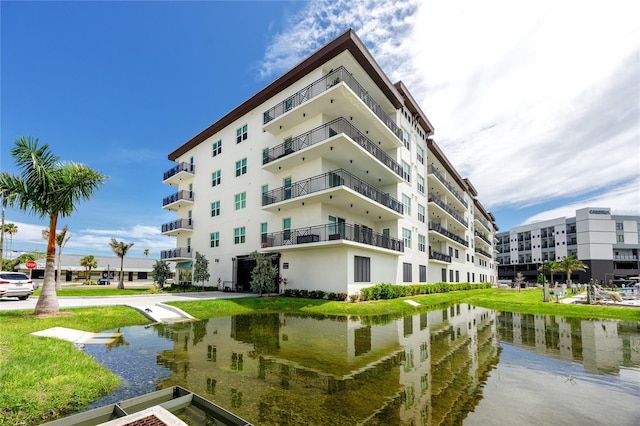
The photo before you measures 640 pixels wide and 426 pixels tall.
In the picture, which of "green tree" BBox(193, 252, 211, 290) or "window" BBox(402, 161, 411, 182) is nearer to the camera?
"green tree" BBox(193, 252, 211, 290)

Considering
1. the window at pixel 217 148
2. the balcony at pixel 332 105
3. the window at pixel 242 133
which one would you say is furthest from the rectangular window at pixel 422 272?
the window at pixel 217 148

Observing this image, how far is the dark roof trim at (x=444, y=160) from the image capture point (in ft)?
137

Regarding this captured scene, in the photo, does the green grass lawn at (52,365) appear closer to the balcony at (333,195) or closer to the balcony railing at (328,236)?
the balcony railing at (328,236)

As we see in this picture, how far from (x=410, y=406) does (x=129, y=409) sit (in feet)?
15.0

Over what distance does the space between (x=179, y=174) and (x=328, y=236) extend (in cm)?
2478

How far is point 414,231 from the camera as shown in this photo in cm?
3422

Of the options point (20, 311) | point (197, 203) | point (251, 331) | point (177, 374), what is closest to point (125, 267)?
point (197, 203)

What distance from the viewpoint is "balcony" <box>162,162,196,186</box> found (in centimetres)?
3872

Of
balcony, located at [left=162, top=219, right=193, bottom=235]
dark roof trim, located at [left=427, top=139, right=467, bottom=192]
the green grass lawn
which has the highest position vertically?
dark roof trim, located at [left=427, top=139, right=467, bottom=192]

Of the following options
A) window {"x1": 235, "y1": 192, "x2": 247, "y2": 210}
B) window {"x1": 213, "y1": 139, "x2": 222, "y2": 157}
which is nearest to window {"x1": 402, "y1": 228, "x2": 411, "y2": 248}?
window {"x1": 235, "y1": 192, "x2": 247, "y2": 210}

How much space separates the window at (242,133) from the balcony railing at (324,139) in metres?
5.44

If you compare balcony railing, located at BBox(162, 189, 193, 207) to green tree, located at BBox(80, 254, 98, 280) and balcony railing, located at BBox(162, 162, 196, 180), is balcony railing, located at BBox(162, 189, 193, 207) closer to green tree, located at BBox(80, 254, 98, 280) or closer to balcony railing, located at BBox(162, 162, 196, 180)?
balcony railing, located at BBox(162, 162, 196, 180)

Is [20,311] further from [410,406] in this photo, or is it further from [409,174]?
[409,174]

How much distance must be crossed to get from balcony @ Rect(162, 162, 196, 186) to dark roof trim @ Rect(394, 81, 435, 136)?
26009 millimetres
